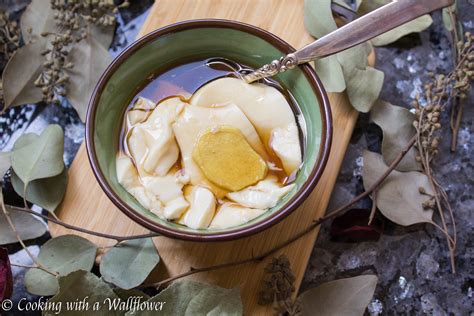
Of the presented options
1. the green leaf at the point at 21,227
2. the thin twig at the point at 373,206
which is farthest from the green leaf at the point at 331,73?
the green leaf at the point at 21,227

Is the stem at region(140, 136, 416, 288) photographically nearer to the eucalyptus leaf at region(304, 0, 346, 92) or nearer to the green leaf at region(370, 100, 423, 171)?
the green leaf at region(370, 100, 423, 171)

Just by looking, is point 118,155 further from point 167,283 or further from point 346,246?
point 346,246

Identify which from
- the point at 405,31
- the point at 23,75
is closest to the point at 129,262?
the point at 23,75

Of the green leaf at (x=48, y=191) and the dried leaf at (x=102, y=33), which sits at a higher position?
the dried leaf at (x=102, y=33)

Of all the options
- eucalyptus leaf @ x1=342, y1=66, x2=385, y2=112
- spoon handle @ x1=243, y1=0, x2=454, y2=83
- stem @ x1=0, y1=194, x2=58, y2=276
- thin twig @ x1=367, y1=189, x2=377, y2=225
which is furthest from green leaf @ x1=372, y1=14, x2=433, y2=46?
stem @ x1=0, y1=194, x2=58, y2=276

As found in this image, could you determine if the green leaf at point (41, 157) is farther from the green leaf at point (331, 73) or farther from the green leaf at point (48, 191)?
the green leaf at point (331, 73)

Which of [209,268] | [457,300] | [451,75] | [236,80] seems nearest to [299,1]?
[236,80]
